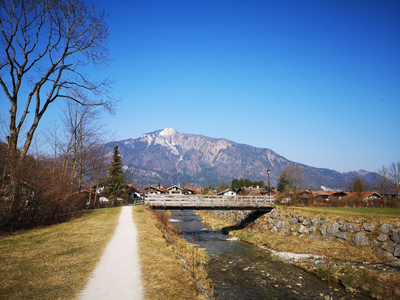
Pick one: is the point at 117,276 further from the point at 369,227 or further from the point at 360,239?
the point at 369,227

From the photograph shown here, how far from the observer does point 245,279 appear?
1204cm

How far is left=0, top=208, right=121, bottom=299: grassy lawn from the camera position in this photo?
591 centimetres

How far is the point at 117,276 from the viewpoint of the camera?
23.3 feet

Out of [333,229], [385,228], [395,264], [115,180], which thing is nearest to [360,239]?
[385,228]

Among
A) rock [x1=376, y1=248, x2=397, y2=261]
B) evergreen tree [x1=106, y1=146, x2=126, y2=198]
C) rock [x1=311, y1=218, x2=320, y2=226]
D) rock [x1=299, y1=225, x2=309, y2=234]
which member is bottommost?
rock [x1=299, y1=225, x2=309, y2=234]

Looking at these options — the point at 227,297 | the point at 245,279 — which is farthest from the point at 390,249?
the point at 227,297

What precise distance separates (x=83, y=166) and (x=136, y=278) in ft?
102

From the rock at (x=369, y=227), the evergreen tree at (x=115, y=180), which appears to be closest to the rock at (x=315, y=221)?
the rock at (x=369, y=227)

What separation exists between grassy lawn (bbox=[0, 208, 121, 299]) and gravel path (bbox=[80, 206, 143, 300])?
273 mm

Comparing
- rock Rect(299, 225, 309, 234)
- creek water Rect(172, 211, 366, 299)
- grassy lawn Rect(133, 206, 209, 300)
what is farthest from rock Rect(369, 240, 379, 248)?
grassy lawn Rect(133, 206, 209, 300)

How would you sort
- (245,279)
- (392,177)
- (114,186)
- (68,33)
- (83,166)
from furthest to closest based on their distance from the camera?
(114,186) → (392,177) → (83,166) → (68,33) → (245,279)

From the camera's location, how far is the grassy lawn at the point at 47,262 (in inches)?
233

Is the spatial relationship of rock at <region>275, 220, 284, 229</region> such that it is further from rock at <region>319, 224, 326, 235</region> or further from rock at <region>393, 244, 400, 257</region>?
rock at <region>393, 244, 400, 257</region>

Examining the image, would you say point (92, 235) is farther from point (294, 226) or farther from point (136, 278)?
point (294, 226)
